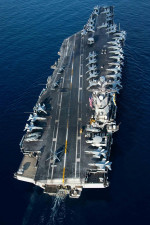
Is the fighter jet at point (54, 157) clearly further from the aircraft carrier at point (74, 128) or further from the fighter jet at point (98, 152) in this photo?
the fighter jet at point (98, 152)

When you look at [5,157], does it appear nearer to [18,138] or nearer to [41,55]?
[18,138]

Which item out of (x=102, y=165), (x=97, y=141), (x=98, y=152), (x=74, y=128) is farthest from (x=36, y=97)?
(x=102, y=165)

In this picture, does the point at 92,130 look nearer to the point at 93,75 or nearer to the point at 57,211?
the point at 57,211

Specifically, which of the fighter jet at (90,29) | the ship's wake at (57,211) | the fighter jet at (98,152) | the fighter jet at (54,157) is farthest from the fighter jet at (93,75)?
the ship's wake at (57,211)

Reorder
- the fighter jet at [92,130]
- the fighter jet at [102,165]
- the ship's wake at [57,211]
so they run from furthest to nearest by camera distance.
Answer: the fighter jet at [92,130]
the fighter jet at [102,165]
the ship's wake at [57,211]

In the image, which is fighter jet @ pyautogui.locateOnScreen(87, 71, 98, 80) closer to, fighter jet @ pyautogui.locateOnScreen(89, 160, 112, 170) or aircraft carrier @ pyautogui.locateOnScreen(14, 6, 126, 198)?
aircraft carrier @ pyautogui.locateOnScreen(14, 6, 126, 198)

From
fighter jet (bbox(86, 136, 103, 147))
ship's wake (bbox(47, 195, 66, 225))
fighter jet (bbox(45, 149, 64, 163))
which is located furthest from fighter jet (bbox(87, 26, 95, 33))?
ship's wake (bbox(47, 195, 66, 225))
